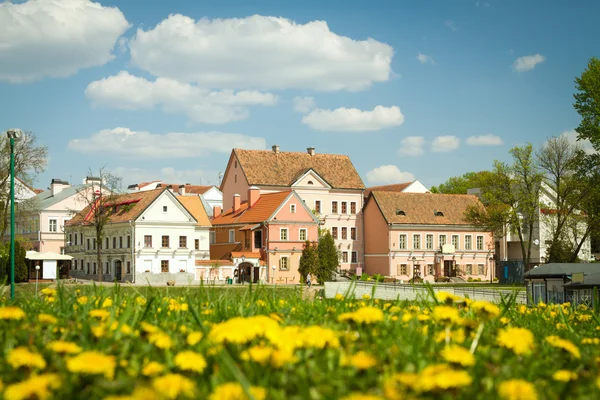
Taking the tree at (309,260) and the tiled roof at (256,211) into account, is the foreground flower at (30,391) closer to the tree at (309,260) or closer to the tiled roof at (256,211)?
the tree at (309,260)

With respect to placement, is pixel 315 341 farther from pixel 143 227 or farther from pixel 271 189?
pixel 271 189

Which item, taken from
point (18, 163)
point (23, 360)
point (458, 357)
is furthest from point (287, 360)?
point (18, 163)

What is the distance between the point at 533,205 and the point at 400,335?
61999 millimetres

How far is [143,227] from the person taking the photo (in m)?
65.5

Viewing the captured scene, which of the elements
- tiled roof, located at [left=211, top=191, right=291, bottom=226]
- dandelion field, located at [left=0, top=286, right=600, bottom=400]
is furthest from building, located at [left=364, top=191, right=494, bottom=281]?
dandelion field, located at [left=0, top=286, right=600, bottom=400]

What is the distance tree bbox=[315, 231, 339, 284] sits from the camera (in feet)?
216

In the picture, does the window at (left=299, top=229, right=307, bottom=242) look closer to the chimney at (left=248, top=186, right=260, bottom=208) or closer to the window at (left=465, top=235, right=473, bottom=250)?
the chimney at (left=248, top=186, right=260, bottom=208)

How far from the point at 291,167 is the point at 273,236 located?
13092 millimetres

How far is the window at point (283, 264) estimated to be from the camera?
68.8m

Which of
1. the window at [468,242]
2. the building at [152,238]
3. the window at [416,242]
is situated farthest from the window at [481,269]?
the building at [152,238]

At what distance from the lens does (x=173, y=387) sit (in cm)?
234

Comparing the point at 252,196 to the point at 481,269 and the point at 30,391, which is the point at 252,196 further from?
the point at 30,391

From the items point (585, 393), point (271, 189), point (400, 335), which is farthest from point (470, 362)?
point (271, 189)

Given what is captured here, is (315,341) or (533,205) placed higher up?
(533,205)
